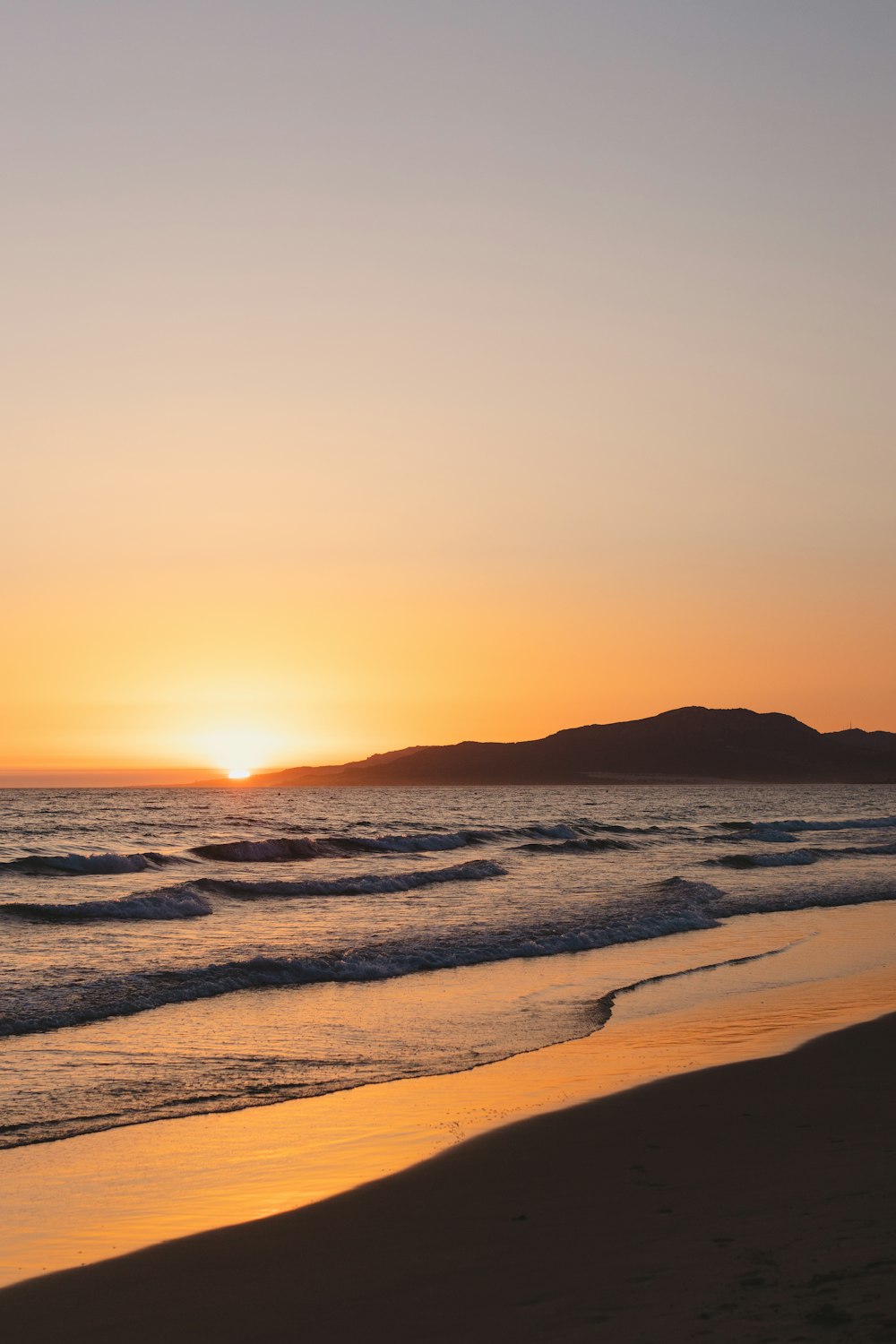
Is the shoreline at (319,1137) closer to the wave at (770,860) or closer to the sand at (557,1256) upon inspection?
the sand at (557,1256)

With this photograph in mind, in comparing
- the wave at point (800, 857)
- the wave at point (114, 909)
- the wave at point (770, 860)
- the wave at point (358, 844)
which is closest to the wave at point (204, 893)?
the wave at point (114, 909)

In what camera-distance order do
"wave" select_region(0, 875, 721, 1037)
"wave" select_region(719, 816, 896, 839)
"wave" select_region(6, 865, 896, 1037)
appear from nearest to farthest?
"wave" select_region(0, 875, 721, 1037) < "wave" select_region(6, 865, 896, 1037) < "wave" select_region(719, 816, 896, 839)

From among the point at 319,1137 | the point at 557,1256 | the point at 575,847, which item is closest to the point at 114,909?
the point at 319,1137

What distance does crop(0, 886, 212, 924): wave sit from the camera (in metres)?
25.0

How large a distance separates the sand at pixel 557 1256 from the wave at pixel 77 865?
32380 mm

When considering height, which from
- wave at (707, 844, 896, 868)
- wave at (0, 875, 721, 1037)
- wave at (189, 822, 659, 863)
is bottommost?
wave at (707, 844, 896, 868)

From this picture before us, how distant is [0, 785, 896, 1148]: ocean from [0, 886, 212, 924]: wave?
10 cm

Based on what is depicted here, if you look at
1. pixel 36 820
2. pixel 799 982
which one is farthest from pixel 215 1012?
pixel 36 820

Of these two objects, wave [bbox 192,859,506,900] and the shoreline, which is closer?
the shoreline

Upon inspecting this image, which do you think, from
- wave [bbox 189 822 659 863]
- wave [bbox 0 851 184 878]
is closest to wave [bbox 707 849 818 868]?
wave [bbox 189 822 659 863]

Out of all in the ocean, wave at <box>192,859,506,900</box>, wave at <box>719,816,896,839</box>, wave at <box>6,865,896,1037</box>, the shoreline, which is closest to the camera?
the shoreline

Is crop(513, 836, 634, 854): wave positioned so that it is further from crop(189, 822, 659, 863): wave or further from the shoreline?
the shoreline

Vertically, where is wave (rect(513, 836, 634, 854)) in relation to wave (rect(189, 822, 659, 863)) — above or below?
below

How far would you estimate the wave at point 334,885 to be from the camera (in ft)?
106
